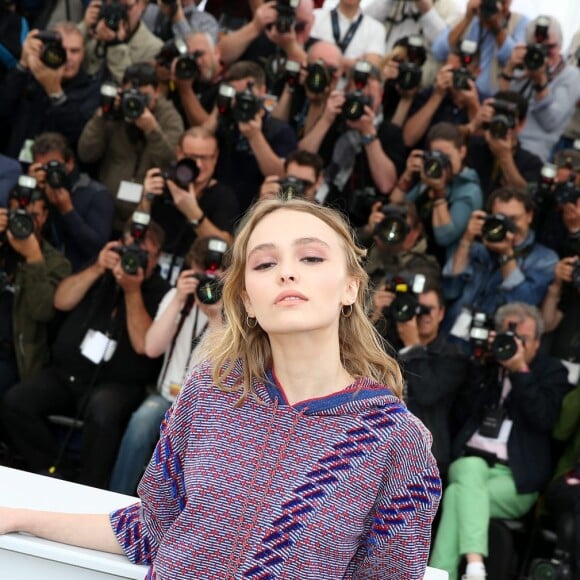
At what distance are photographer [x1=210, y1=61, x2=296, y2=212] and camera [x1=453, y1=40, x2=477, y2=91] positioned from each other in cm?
74

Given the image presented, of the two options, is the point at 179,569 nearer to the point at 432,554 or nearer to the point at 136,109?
the point at 432,554

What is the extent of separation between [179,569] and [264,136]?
3274mm

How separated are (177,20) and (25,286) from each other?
170cm

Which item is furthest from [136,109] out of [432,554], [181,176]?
[432,554]

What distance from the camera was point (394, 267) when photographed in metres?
4.00

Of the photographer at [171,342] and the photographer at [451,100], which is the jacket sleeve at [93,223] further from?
the photographer at [451,100]

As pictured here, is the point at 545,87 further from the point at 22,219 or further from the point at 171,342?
the point at 22,219

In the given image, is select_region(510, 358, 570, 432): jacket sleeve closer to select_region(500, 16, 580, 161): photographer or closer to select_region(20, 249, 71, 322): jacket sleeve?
select_region(500, 16, 580, 161): photographer

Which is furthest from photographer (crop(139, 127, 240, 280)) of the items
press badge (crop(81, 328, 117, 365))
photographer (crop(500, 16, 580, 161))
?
photographer (crop(500, 16, 580, 161))

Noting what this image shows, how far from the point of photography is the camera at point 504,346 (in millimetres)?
3559

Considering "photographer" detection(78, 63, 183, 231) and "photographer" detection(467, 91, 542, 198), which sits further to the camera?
"photographer" detection(78, 63, 183, 231)

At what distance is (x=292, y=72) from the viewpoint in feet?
15.3

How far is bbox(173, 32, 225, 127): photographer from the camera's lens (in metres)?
4.77

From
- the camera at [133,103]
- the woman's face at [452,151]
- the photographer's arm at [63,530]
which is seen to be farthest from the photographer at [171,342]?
the photographer's arm at [63,530]
